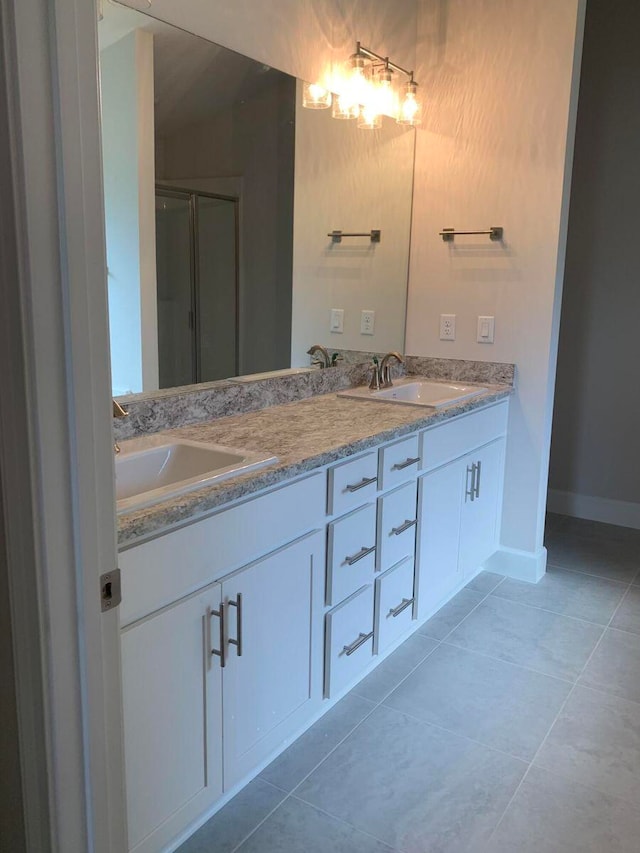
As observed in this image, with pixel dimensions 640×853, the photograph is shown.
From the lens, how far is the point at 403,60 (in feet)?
9.75

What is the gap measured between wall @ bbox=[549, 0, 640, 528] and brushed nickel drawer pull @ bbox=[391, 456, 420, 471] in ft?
6.42

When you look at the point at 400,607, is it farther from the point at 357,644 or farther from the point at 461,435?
the point at 461,435

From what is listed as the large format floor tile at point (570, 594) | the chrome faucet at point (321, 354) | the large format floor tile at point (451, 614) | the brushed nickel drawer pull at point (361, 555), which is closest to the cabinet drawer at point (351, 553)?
the brushed nickel drawer pull at point (361, 555)

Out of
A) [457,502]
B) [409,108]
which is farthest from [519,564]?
[409,108]

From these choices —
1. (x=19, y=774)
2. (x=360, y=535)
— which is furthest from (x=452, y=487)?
(x=19, y=774)

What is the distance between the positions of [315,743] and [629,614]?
1512 mm

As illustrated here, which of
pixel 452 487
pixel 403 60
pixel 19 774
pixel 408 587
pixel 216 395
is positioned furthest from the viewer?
pixel 403 60

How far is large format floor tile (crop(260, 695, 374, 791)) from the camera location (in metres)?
1.85

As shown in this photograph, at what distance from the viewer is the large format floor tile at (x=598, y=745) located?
1860 millimetres

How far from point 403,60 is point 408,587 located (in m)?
2.18

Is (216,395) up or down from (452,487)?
up

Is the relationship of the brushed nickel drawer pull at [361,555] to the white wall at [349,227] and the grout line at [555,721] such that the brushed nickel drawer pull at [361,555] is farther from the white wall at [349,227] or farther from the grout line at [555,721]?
the white wall at [349,227]

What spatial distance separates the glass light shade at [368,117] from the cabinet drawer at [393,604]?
5.71ft

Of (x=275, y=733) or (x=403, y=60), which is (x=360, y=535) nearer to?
(x=275, y=733)
